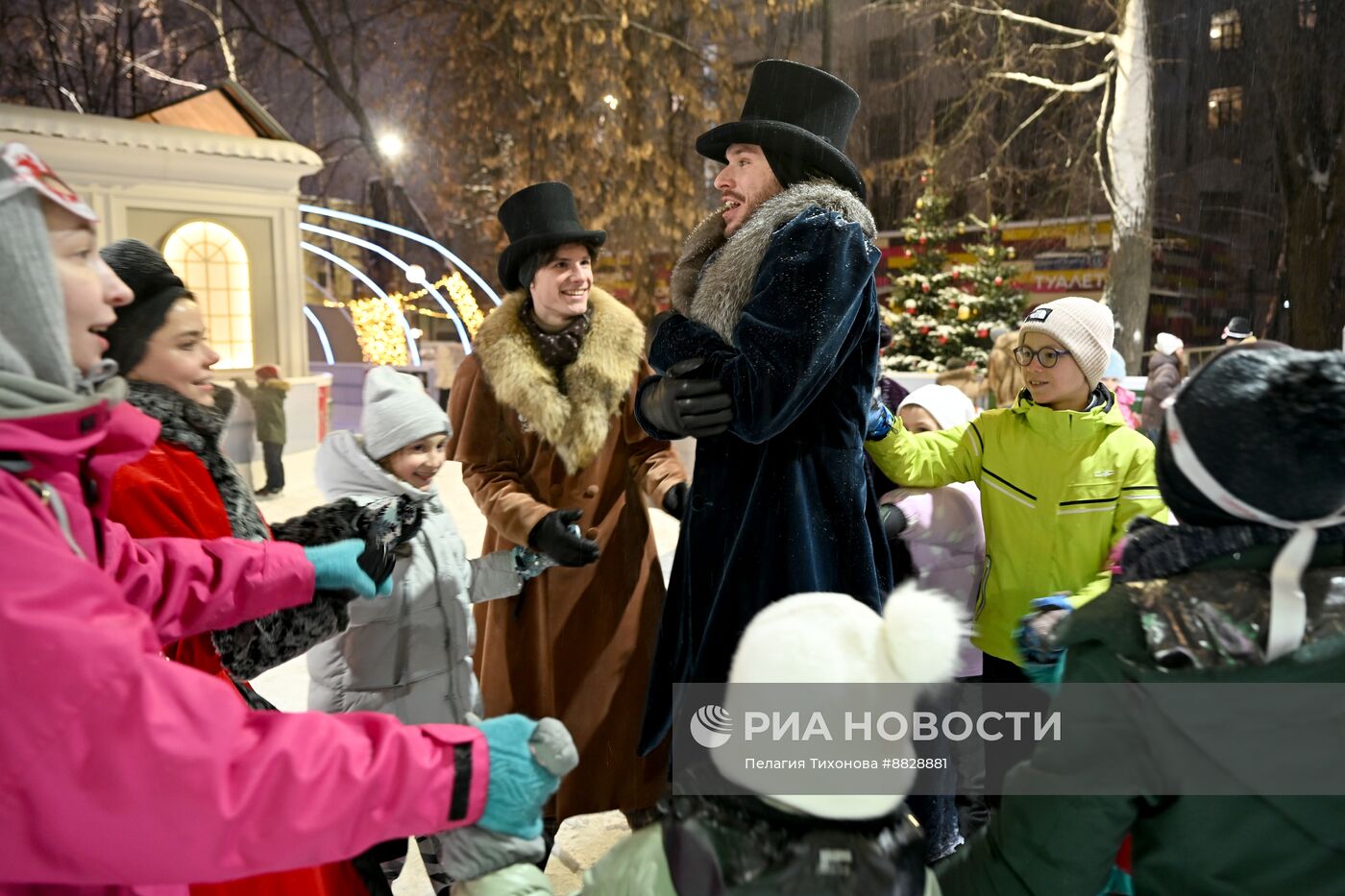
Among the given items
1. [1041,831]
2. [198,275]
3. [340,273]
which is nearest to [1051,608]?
[1041,831]

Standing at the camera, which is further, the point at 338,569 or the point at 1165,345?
the point at 1165,345

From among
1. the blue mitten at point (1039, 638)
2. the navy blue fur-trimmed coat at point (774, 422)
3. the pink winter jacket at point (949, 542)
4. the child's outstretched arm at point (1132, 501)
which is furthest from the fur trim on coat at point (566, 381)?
the blue mitten at point (1039, 638)

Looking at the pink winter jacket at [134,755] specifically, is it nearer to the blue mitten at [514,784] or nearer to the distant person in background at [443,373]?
the blue mitten at [514,784]

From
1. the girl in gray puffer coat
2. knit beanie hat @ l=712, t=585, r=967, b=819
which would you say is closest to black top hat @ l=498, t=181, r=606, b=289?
the girl in gray puffer coat

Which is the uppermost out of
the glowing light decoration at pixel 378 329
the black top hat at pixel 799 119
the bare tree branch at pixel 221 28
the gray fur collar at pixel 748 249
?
the bare tree branch at pixel 221 28

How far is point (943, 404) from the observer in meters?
2.81

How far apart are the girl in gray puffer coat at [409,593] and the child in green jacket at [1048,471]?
964 millimetres

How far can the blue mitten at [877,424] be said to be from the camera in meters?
2.02

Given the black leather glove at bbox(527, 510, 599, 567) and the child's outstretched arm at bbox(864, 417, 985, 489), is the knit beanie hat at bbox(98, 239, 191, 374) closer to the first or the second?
the black leather glove at bbox(527, 510, 599, 567)

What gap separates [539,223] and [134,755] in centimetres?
185

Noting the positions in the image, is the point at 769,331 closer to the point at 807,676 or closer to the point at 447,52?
the point at 807,676

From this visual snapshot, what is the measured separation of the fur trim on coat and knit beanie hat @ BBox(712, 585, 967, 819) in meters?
1.44

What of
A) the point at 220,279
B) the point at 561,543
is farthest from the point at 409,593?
the point at 220,279

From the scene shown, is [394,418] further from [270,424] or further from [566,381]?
[270,424]
